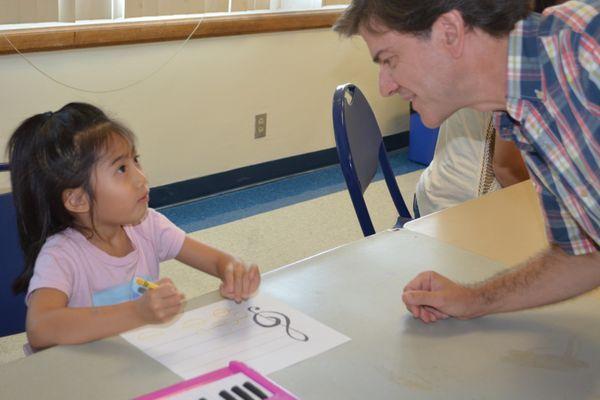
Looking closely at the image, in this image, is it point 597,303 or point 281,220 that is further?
point 281,220

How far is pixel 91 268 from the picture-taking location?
1521 mm

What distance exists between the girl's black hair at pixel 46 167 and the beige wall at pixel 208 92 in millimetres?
1642

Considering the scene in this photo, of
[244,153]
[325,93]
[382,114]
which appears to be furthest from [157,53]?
[382,114]

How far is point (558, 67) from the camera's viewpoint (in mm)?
1100

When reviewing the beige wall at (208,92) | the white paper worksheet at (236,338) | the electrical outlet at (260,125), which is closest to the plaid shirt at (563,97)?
the white paper worksheet at (236,338)

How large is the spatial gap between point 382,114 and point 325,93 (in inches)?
23.8

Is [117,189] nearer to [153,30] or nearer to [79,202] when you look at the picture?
[79,202]

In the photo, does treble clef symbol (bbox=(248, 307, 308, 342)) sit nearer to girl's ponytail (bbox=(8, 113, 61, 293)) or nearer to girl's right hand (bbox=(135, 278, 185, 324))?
girl's right hand (bbox=(135, 278, 185, 324))

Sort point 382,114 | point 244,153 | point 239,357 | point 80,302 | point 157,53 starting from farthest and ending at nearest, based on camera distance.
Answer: point 382,114
point 244,153
point 157,53
point 80,302
point 239,357

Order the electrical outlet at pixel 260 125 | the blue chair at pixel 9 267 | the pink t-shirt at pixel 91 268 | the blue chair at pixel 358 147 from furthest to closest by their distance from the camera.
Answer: the electrical outlet at pixel 260 125 → the blue chair at pixel 358 147 → the blue chair at pixel 9 267 → the pink t-shirt at pixel 91 268

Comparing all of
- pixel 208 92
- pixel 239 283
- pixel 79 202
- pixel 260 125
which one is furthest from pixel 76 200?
pixel 260 125

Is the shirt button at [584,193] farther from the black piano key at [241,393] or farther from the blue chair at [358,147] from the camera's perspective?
the blue chair at [358,147]

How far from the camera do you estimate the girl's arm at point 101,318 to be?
1261 millimetres

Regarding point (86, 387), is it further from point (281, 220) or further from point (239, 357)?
point (281, 220)
